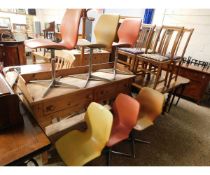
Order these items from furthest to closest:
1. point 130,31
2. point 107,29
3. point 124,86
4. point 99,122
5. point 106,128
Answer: point 124,86, point 130,31, point 107,29, point 99,122, point 106,128

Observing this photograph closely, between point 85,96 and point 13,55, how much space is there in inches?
103

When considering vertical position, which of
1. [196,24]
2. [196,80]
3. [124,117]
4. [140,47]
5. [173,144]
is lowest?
[173,144]

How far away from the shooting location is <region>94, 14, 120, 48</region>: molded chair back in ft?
5.10

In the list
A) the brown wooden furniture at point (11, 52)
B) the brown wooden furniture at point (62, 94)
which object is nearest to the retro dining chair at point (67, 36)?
the brown wooden furniture at point (62, 94)

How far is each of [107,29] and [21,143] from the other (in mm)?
1250

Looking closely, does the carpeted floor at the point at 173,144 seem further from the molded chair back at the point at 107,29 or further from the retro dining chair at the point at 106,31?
the molded chair back at the point at 107,29

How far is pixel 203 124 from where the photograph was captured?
8.68ft

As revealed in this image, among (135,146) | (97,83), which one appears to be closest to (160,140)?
(135,146)

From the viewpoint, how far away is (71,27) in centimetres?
133

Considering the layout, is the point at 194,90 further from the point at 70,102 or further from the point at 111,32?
the point at 70,102

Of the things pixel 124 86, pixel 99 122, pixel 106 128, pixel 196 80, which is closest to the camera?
pixel 106 128

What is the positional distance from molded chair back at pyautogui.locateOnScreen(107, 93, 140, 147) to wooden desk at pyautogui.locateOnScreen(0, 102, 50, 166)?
2.33ft

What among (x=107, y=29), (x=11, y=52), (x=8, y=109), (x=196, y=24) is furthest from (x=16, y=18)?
(x=8, y=109)

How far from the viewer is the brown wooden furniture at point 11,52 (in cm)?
326
